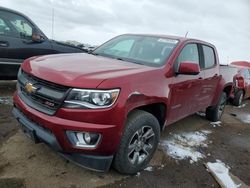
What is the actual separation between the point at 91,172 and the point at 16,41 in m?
3.97

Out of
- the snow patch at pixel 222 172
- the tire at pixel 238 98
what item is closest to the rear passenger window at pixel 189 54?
the snow patch at pixel 222 172

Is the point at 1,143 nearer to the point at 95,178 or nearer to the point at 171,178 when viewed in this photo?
the point at 95,178

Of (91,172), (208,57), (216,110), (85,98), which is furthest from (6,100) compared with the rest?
(216,110)

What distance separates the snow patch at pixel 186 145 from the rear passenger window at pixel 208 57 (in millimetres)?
1321

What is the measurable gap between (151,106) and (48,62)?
1417mm

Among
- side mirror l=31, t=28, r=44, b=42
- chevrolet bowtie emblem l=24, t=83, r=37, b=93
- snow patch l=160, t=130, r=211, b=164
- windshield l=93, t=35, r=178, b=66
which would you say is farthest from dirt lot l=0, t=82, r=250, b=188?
side mirror l=31, t=28, r=44, b=42

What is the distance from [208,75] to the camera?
5.86 meters

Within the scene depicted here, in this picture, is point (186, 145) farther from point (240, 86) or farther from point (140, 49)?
point (240, 86)

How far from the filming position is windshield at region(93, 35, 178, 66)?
14.8ft

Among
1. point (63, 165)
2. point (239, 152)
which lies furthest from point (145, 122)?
point (239, 152)

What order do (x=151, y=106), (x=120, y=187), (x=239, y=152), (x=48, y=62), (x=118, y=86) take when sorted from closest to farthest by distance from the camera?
1. (x=118, y=86)
2. (x=120, y=187)
3. (x=48, y=62)
4. (x=151, y=106)
5. (x=239, y=152)

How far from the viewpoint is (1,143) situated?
4391mm

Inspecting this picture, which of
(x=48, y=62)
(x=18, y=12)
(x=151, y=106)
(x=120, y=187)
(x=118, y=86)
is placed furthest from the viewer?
(x=18, y=12)

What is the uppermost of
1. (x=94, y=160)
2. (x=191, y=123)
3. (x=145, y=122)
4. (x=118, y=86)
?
(x=118, y=86)
